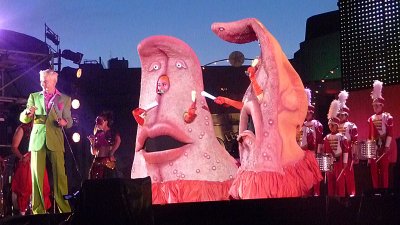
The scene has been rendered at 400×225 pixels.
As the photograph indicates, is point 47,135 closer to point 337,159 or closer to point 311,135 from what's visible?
point 311,135

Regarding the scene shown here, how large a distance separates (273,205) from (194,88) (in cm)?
224

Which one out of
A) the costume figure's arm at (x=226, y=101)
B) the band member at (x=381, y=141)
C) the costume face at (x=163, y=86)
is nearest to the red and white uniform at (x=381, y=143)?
the band member at (x=381, y=141)

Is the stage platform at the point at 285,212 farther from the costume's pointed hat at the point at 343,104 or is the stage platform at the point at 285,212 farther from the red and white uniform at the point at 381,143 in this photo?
the costume's pointed hat at the point at 343,104

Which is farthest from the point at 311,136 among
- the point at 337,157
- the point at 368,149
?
the point at 368,149

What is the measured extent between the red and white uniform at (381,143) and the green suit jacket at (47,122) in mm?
3371

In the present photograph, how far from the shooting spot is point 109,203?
3.83 meters

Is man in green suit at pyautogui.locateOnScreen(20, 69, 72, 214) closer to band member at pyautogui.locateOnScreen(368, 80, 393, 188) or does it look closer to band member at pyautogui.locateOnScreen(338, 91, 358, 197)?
band member at pyautogui.locateOnScreen(338, 91, 358, 197)

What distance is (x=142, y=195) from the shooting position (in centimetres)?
392

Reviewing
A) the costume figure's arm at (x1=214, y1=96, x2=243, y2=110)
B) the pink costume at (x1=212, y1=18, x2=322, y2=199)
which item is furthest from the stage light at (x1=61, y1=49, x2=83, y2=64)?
the pink costume at (x1=212, y1=18, x2=322, y2=199)

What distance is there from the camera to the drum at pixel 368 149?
726 cm

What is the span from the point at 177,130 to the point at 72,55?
4.45m

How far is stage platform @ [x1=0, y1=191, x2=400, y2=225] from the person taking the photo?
446 centimetres

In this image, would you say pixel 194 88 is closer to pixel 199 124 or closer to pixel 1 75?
pixel 199 124

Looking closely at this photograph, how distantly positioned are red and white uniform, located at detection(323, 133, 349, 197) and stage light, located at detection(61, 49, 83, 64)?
14.6 feet
